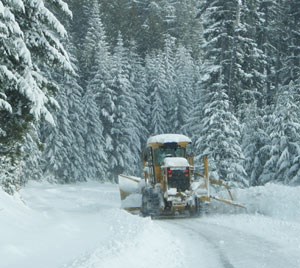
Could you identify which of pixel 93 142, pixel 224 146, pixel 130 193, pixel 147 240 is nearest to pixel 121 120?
pixel 93 142

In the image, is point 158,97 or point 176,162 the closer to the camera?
point 176,162

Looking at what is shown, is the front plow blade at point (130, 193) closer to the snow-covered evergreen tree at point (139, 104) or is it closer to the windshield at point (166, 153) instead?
the windshield at point (166, 153)

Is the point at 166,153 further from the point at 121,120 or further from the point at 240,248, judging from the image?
the point at 121,120

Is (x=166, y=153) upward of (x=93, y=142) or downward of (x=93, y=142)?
upward

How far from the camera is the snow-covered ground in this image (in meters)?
10.0

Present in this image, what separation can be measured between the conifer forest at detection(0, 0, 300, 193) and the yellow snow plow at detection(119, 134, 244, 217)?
4.34 meters

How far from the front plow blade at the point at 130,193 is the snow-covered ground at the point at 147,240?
4.52 metres

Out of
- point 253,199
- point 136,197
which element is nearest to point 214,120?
point 136,197

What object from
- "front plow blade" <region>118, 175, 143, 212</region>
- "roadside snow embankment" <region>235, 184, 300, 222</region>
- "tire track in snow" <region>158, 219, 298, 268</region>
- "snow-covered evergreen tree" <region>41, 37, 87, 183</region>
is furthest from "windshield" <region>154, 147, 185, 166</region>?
"snow-covered evergreen tree" <region>41, 37, 87, 183</region>

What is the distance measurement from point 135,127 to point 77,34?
1797cm

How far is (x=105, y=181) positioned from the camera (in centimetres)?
5422

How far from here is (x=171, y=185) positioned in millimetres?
20453

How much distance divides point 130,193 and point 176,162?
3.59 m

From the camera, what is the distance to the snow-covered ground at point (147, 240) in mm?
10016
